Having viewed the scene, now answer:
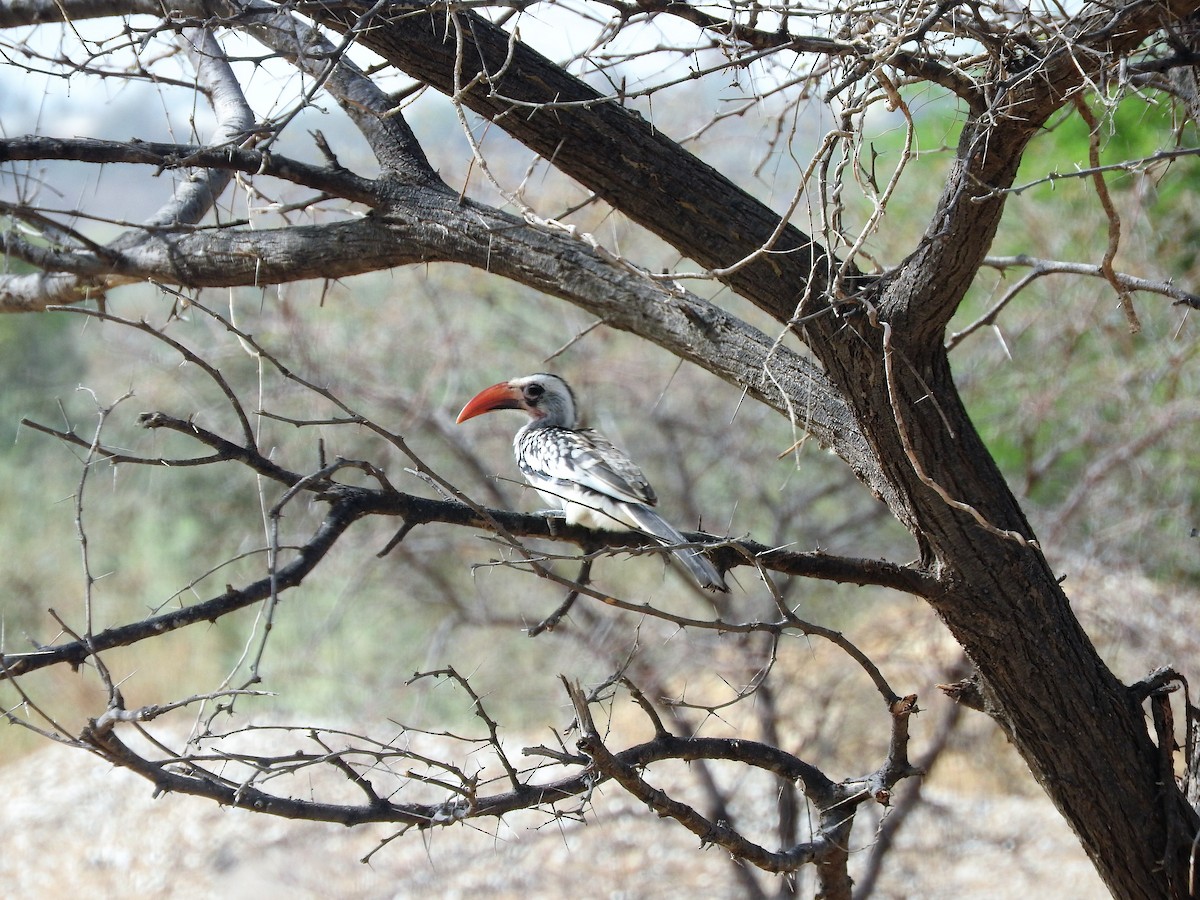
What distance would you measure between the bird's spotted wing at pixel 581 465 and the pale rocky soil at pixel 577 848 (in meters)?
2.44

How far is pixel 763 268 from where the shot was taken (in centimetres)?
236

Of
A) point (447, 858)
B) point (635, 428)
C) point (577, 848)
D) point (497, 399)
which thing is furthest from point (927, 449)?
point (577, 848)

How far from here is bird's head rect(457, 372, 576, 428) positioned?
420cm

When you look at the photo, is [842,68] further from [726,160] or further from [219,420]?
[726,160]

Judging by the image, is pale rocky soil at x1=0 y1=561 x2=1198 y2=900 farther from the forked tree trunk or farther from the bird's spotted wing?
the forked tree trunk

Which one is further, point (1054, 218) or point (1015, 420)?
point (1054, 218)

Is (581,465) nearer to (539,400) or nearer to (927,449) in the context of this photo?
(539,400)

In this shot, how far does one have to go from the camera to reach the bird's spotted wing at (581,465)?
10.4 feet

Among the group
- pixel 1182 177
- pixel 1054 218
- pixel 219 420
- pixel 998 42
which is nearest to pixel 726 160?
pixel 1054 218

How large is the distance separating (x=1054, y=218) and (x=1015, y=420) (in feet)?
5.72

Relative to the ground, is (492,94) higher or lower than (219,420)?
lower

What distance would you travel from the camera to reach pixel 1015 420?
6348 millimetres

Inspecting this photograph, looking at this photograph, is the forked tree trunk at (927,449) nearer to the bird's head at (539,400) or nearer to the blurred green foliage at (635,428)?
the bird's head at (539,400)

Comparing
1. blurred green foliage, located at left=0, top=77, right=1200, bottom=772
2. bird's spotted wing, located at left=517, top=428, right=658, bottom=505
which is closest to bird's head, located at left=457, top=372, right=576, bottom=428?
bird's spotted wing, located at left=517, top=428, right=658, bottom=505
